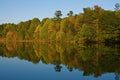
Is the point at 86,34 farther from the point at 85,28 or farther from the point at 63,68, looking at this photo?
the point at 63,68

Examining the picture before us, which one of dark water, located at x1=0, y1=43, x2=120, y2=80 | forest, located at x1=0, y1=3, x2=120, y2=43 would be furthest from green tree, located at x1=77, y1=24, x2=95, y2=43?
dark water, located at x1=0, y1=43, x2=120, y2=80

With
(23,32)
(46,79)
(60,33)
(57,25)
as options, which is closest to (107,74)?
(46,79)

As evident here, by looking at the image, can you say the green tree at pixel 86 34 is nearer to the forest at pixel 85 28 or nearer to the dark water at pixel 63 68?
the forest at pixel 85 28

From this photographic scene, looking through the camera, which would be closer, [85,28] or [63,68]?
[63,68]

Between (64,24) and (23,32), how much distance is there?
4724cm

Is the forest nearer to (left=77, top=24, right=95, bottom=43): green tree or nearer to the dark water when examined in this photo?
(left=77, top=24, right=95, bottom=43): green tree

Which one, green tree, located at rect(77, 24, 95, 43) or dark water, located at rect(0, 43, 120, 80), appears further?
green tree, located at rect(77, 24, 95, 43)

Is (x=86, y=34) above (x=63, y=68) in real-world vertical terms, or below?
above

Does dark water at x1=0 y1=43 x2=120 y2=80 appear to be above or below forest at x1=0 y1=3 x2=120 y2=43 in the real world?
below

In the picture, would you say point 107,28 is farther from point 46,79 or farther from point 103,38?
point 46,79

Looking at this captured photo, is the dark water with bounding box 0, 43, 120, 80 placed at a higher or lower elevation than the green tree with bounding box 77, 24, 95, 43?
lower

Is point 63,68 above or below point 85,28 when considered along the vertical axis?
below

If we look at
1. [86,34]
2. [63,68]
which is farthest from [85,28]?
[63,68]

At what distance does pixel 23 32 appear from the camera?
134750 mm
